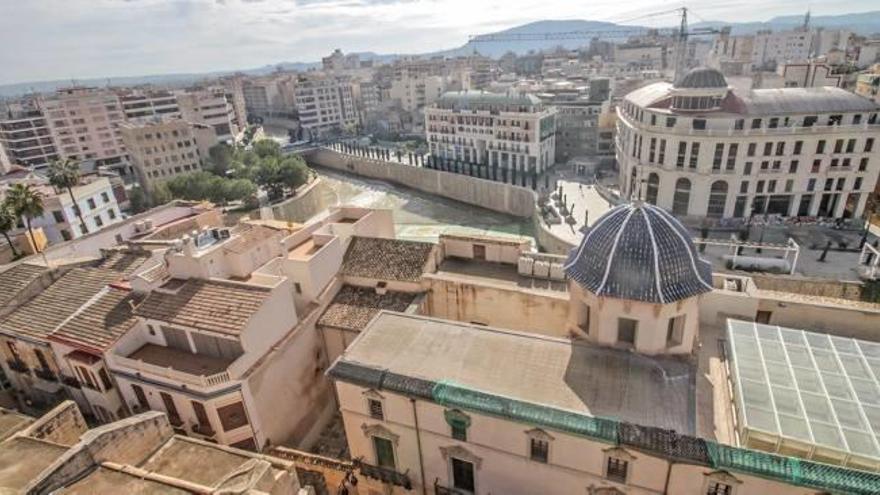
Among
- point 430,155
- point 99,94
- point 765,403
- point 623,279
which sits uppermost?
point 99,94

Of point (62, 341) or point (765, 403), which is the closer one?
point (765, 403)

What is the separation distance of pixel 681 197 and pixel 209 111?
406 ft

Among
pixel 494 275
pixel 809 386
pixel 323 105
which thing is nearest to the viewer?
pixel 809 386

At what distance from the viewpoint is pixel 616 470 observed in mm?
18328

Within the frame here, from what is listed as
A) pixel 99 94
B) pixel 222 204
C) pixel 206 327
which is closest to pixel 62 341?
pixel 206 327

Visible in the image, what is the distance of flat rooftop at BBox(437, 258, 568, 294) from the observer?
32500 millimetres

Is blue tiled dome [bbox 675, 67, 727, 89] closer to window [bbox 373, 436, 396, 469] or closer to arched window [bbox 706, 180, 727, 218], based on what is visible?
arched window [bbox 706, 180, 727, 218]

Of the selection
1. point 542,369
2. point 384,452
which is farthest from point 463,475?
point 542,369

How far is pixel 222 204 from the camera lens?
81.9 meters

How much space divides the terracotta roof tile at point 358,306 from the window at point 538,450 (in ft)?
48.8

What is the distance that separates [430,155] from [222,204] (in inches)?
2092

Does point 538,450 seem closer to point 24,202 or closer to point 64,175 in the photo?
point 24,202

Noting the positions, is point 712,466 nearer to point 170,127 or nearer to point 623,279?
point 623,279

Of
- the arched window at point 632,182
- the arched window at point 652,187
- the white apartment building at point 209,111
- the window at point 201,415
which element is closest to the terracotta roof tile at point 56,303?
the window at point 201,415
